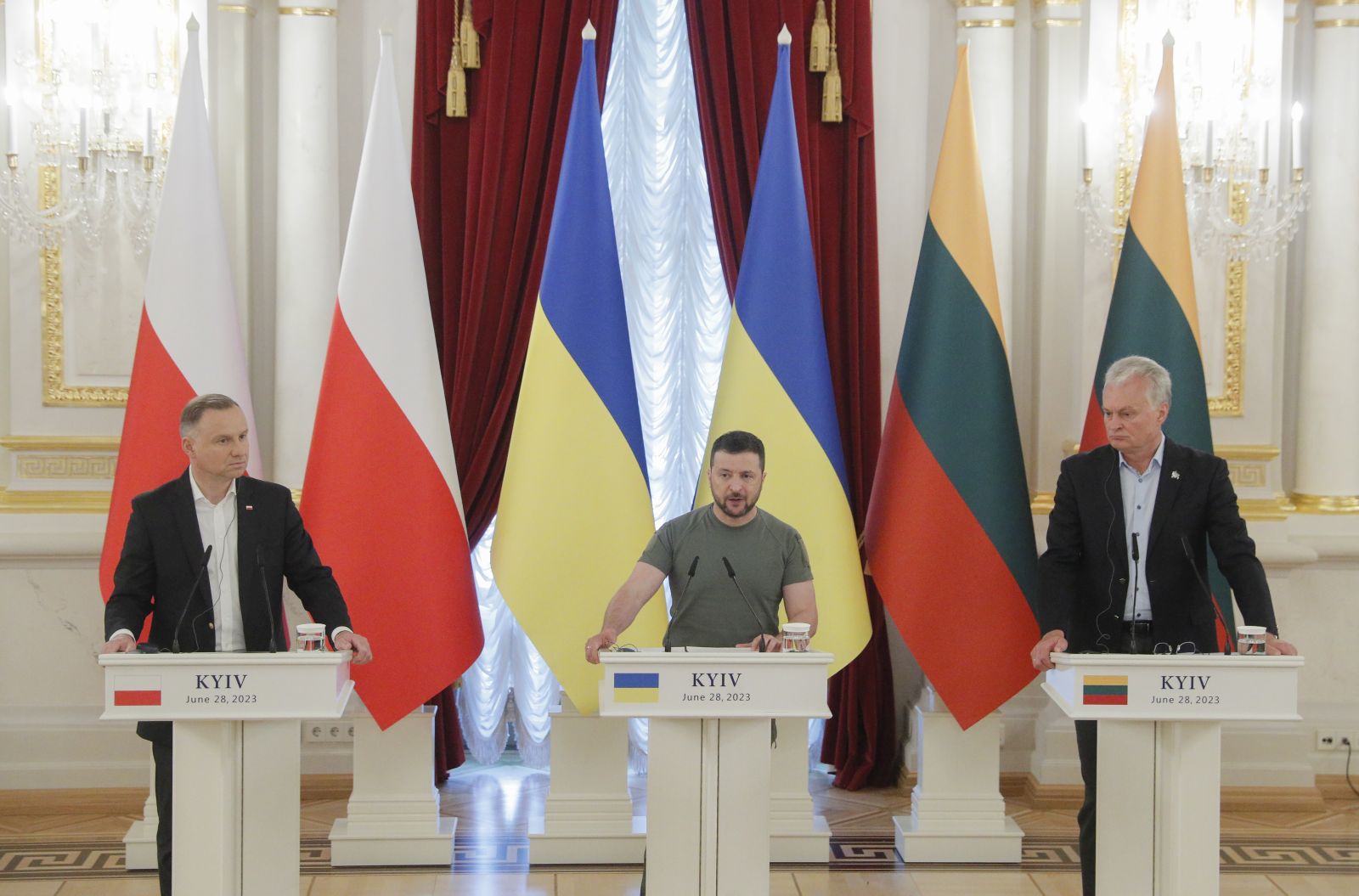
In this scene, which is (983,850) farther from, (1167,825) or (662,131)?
(662,131)

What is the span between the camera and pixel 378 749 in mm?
4426

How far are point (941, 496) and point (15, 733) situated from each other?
3426mm

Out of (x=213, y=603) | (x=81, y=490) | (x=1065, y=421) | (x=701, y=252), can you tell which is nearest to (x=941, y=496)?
(x=1065, y=421)

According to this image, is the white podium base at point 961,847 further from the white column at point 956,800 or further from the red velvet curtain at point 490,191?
the red velvet curtain at point 490,191

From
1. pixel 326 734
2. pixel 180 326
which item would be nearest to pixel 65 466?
pixel 180 326

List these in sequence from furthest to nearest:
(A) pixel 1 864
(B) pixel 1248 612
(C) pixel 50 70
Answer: (C) pixel 50 70
(A) pixel 1 864
(B) pixel 1248 612

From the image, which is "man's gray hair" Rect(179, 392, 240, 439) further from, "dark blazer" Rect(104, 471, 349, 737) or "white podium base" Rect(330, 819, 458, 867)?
"white podium base" Rect(330, 819, 458, 867)

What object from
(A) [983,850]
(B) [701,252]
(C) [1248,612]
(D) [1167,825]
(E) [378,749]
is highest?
(B) [701,252]

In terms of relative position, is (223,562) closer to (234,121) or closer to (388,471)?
(388,471)

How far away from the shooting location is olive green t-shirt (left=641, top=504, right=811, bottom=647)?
3.57 metres

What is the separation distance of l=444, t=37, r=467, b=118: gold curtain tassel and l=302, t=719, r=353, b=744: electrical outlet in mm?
2327

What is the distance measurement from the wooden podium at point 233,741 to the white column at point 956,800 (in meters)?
2.22

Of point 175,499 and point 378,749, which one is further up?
point 175,499

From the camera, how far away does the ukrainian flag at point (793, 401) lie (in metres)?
4.41
